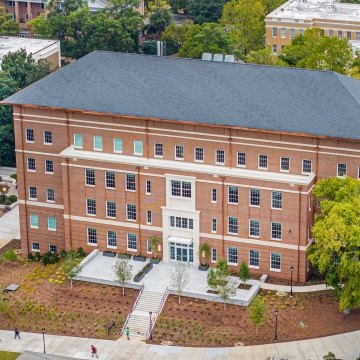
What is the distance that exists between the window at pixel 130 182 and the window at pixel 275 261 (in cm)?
1468

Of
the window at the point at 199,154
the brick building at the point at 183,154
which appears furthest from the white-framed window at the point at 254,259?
the window at the point at 199,154

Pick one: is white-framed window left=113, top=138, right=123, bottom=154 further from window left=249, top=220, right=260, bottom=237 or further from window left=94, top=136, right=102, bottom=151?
window left=249, top=220, right=260, bottom=237

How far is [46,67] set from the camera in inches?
5896

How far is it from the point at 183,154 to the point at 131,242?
421 inches

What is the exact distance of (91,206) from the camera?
111375 millimetres

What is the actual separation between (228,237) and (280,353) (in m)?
15.5

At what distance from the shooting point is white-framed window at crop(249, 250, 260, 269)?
4210 inches

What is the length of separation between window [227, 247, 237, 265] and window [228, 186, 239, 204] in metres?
4.72

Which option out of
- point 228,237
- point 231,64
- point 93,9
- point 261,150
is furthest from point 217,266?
point 93,9

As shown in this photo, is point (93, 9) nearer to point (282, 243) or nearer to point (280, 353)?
point (282, 243)

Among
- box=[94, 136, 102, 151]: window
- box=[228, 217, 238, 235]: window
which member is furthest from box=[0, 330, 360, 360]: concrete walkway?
box=[94, 136, 102, 151]: window

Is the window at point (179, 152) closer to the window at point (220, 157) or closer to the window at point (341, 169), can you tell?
the window at point (220, 157)

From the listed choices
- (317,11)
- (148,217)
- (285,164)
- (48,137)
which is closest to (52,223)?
(48,137)

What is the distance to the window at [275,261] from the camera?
10625 cm
